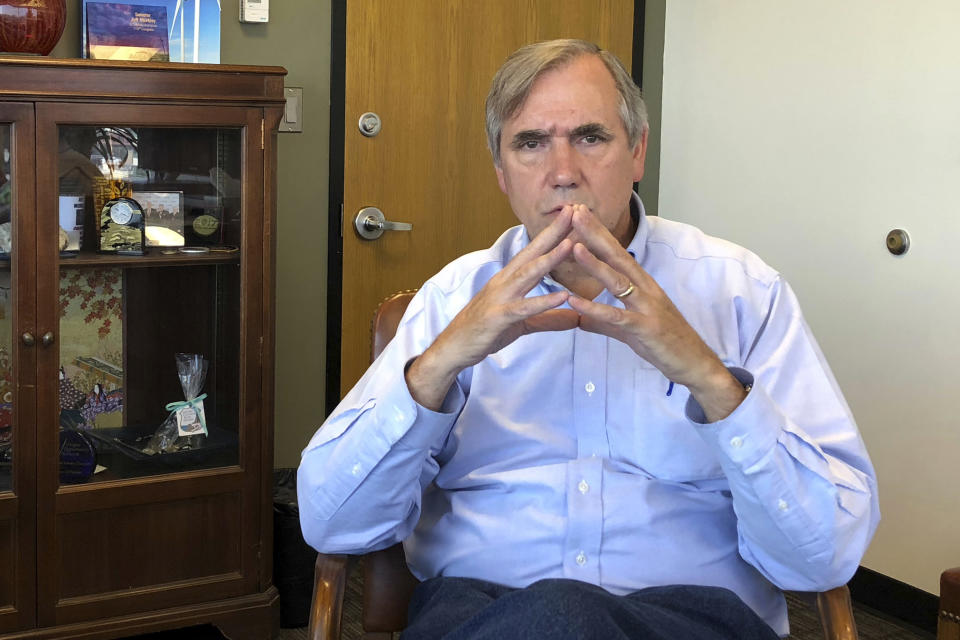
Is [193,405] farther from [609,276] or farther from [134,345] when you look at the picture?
[609,276]

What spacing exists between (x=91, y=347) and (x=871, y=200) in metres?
2.02

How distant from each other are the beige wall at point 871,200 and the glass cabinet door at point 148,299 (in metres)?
1.56

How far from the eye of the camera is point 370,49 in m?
3.00

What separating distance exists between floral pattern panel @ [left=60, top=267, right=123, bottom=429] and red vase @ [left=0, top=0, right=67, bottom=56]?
1.64ft

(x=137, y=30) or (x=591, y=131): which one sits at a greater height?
(x=137, y=30)

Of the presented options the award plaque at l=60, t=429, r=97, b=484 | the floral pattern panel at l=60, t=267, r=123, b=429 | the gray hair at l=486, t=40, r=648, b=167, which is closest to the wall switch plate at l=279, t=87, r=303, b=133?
the floral pattern panel at l=60, t=267, r=123, b=429

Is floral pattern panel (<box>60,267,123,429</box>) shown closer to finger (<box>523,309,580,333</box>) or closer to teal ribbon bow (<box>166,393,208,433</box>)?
teal ribbon bow (<box>166,393,208,433</box>)

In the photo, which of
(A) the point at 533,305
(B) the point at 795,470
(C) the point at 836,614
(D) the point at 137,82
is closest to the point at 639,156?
(A) the point at 533,305

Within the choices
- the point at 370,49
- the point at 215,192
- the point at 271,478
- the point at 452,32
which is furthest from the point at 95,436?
the point at 452,32

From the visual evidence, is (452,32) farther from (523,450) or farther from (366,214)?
(523,450)

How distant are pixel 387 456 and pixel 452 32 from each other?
6.48 feet

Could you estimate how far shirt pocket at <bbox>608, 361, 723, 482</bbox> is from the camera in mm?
1557

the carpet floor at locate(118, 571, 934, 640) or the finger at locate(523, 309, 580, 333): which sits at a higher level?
the finger at locate(523, 309, 580, 333)

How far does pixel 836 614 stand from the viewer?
1.43 meters
